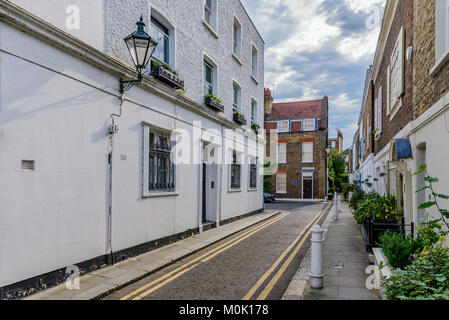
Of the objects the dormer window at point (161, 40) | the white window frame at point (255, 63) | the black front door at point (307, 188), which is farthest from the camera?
the black front door at point (307, 188)

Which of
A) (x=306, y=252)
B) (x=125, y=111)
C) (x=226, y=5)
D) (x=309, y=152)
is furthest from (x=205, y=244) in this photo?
(x=309, y=152)

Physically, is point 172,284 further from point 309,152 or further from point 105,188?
point 309,152

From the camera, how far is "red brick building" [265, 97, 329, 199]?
3416 centimetres

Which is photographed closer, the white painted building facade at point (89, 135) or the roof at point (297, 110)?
the white painted building facade at point (89, 135)

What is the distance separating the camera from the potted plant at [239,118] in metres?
15.0

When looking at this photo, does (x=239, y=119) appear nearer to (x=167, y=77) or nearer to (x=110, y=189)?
(x=167, y=77)

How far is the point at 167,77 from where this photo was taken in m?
8.80

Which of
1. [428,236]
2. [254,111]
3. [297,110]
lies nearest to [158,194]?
[428,236]

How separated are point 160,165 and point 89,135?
3023 mm

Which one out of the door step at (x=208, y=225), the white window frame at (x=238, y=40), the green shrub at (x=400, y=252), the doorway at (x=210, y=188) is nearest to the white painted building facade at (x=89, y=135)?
the door step at (x=208, y=225)

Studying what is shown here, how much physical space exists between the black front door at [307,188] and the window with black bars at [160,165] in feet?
88.6

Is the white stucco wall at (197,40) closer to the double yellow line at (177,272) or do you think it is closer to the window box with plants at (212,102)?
the window box with plants at (212,102)

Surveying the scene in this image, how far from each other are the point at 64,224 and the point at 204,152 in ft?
23.9

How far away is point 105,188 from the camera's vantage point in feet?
22.2
